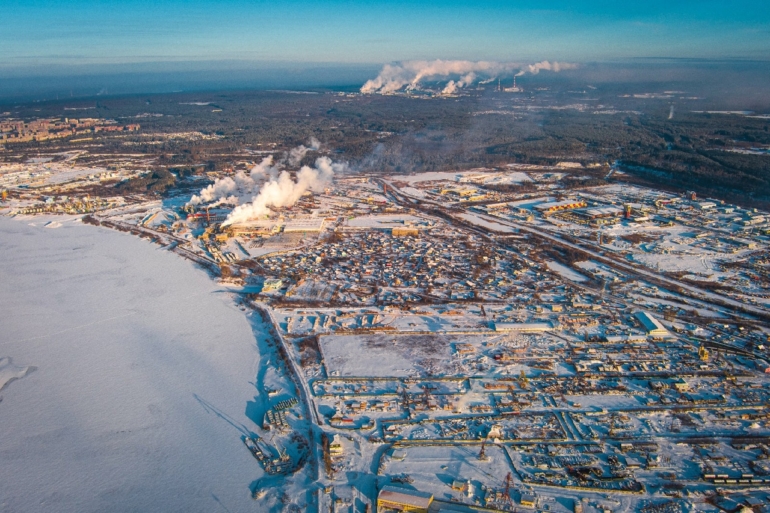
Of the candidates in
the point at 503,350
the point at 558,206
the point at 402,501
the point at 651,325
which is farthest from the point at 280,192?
the point at 402,501

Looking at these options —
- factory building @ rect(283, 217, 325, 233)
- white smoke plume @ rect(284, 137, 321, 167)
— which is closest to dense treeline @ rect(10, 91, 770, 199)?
white smoke plume @ rect(284, 137, 321, 167)

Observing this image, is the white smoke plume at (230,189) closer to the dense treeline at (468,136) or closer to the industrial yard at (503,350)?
the industrial yard at (503,350)

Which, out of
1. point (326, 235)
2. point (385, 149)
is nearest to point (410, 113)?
point (385, 149)

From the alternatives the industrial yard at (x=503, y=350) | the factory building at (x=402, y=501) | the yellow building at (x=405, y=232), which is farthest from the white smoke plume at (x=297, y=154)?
the factory building at (x=402, y=501)

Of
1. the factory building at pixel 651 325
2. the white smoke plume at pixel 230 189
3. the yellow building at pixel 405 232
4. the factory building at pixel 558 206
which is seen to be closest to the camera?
the factory building at pixel 651 325

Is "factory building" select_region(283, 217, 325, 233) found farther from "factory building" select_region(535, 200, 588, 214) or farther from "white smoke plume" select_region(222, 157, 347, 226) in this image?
"factory building" select_region(535, 200, 588, 214)

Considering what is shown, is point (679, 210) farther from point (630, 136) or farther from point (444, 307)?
point (630, 136)

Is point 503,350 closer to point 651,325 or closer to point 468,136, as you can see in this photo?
point 651,325

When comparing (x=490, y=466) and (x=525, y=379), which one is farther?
A: (x=525, y=379)
